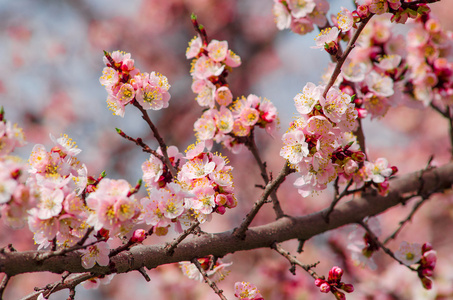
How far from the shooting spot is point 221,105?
2.17 metres

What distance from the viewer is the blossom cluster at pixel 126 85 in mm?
1837

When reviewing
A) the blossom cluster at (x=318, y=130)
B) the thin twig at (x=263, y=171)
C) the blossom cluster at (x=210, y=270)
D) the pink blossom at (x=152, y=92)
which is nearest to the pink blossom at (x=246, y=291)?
the blossom cluster at (x=210, y=270)

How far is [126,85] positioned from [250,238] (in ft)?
3.20

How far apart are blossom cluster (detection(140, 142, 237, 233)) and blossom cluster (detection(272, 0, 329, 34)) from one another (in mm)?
1148

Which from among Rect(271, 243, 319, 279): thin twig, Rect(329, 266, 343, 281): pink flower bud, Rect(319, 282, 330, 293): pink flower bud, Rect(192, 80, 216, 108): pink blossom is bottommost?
Rect(319, 282, 330, 293): pink flower bud

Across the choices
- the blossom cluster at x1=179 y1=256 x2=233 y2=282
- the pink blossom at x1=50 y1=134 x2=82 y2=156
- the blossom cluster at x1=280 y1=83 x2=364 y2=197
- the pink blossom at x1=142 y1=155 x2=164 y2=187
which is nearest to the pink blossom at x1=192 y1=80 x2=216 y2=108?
the pink blossom at x1=142 y1=155 x2=164 y2=187

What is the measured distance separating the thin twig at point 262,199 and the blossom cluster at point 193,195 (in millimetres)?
95

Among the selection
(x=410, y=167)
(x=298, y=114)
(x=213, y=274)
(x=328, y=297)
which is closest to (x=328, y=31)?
(x=298, y=114)

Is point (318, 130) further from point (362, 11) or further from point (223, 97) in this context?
point (223, 97)

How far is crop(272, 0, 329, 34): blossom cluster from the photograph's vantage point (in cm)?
240

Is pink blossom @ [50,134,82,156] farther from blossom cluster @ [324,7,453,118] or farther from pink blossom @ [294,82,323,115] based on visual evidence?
blossom cluster @ [324,7,453,118]

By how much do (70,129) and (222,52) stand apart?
22.7 ft

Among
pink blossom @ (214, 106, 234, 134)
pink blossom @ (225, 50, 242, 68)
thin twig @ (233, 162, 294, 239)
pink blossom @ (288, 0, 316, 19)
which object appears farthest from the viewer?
pink blossom @ (288, 0, 316, 19)

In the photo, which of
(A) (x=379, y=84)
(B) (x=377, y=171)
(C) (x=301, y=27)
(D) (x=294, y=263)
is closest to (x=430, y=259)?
(B) (x=377, y=171)
